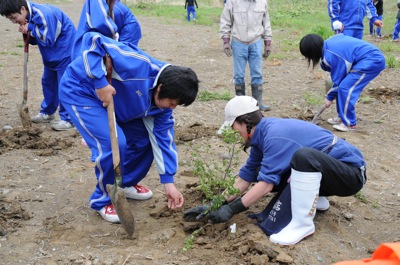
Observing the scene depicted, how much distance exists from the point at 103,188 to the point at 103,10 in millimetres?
1918

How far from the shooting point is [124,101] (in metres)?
3.78

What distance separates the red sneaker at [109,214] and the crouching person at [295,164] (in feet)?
2.62

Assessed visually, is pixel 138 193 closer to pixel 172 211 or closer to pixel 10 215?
pixel 172 211

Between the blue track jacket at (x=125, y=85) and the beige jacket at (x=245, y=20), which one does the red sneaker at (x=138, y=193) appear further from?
the beige jacket at (x=245, y=20)

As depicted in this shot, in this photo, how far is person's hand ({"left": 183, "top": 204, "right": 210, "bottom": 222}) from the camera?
390cm

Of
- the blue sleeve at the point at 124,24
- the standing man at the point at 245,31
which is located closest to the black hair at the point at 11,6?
the blue sleeve at the point at 124,24

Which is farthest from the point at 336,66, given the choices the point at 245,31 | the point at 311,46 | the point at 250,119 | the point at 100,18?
the point at 250,119

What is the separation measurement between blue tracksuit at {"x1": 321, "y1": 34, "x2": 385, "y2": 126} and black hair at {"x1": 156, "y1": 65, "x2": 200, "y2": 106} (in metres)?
3.23

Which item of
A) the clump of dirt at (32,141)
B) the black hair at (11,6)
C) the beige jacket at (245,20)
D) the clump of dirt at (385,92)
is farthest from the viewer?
the clump of dirt at (385,92)

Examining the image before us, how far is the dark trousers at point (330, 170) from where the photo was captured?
3359 millimetres

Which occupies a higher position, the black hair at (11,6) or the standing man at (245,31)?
the black hair at (11,6)

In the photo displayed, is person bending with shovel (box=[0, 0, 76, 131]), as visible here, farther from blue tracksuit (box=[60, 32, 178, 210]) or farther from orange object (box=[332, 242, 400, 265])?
orange object (box=[332, 242, 400, 265])

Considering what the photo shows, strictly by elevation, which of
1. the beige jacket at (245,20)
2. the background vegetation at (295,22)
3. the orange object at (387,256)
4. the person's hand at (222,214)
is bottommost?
the background vegetation at (295,22)

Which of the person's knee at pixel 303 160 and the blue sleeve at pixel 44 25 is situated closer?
the person's knee at pixel 303 160
